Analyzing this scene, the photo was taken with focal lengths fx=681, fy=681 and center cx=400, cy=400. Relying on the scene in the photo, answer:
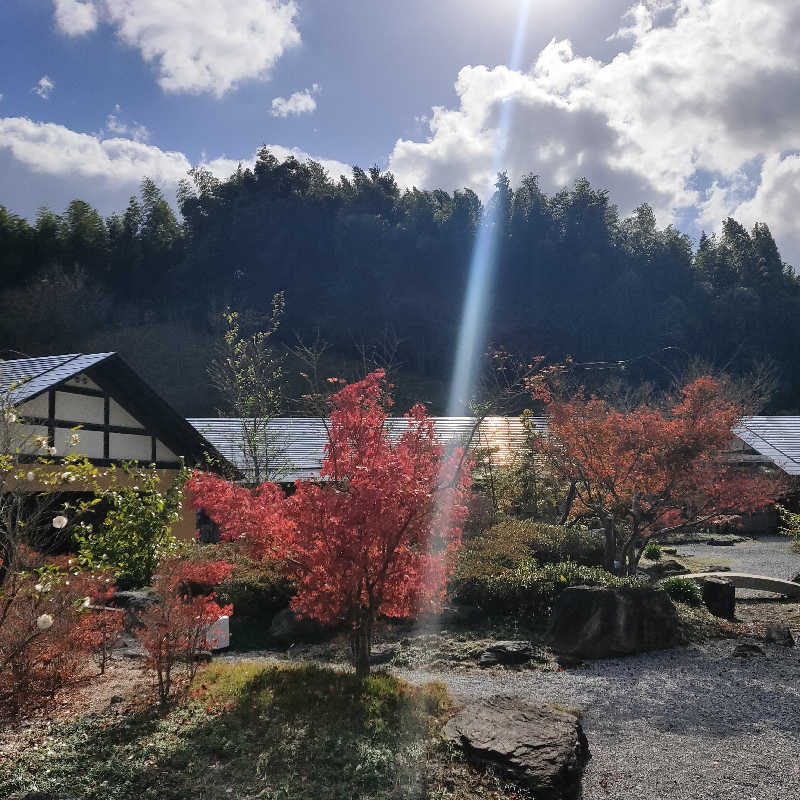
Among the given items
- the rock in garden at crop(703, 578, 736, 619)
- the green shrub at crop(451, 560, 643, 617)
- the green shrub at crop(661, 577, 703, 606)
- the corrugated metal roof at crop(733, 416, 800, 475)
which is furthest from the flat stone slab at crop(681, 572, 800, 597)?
the corrugated metal roof at crop(733, 416, 800, 475)

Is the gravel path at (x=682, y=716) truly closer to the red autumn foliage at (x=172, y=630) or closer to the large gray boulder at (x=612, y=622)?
the large gray boulder at (x=612, y=622)

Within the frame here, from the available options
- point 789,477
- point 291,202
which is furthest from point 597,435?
point 291,202

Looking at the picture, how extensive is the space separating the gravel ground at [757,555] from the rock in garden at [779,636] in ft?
13.3

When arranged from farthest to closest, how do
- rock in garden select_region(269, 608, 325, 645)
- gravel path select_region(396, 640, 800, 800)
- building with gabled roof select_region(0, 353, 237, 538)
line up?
building with gabled roof select_region(0, 353, 237, 538) → rock in garden select_region(269, 608, 325, 645) → gravel path select_region(396, 640, 800, 800)

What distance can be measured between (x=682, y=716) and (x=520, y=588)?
12.2 feet

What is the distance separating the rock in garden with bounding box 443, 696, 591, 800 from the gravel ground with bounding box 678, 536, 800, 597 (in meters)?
9.04

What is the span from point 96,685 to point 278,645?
11.4 feet

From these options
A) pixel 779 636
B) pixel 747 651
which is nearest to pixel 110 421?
pixel 747 651

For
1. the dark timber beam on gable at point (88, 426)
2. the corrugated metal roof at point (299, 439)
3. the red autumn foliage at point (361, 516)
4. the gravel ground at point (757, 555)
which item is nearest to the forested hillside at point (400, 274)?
the corrugated metal roof at point (299, 439)

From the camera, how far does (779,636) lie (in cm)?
891

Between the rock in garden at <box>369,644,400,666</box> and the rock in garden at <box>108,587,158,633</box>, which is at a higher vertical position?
the rock in garden at <box>108,587,158,633</box>

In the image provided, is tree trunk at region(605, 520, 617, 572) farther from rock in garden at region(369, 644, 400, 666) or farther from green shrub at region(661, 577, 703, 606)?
rock in garden at region(369, 644, 400, 666)

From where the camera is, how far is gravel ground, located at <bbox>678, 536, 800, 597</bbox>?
16.1 meters

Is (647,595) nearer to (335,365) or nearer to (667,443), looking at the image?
(667,443)
